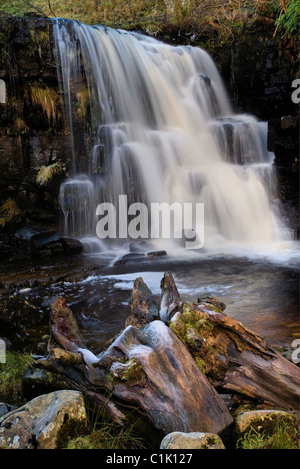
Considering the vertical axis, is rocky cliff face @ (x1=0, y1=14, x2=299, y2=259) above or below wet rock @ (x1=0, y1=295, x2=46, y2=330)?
above

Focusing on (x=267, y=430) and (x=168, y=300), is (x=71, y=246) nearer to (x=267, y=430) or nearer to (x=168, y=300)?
(x=168, y=300)

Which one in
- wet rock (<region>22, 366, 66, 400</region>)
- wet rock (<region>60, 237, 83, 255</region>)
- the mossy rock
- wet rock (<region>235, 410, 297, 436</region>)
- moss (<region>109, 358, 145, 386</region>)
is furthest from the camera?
wet rock (<region>60, 237, 83, 255</region>)

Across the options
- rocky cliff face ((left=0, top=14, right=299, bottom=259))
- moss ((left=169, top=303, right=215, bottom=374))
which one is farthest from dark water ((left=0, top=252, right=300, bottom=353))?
rocky cliff face ((left=0, top=14, right=299, bottom=259))

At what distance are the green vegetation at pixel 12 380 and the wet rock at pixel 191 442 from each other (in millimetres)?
1416

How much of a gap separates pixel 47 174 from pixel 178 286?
6056 mm

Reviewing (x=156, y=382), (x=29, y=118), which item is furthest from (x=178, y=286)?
(x=29, y=118)

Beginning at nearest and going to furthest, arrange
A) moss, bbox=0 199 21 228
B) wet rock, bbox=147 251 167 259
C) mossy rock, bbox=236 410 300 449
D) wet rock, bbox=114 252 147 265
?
mossy rock, bbox=236 410 300 449 < wet rock, bbox=114 252 147 265 < wet rock, bbox=147 251 167 259 < moss, bbox=0 199 21 228

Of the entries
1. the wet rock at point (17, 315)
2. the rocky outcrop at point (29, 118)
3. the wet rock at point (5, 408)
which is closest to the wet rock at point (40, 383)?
the wet rock at point (5, 408)

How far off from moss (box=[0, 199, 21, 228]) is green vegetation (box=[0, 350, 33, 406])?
7606 millimetres

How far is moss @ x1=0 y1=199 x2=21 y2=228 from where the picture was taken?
1040cm

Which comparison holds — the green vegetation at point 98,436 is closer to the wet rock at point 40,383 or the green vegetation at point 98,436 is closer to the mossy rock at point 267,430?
the wet rock at point 40,383

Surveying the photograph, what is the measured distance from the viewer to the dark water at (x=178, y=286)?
4.50 m

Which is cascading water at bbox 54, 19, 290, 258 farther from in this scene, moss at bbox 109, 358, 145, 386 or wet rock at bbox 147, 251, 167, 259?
moss at bbox 109, 358, 145, 386

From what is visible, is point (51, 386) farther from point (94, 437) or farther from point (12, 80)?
point (12, 80)
